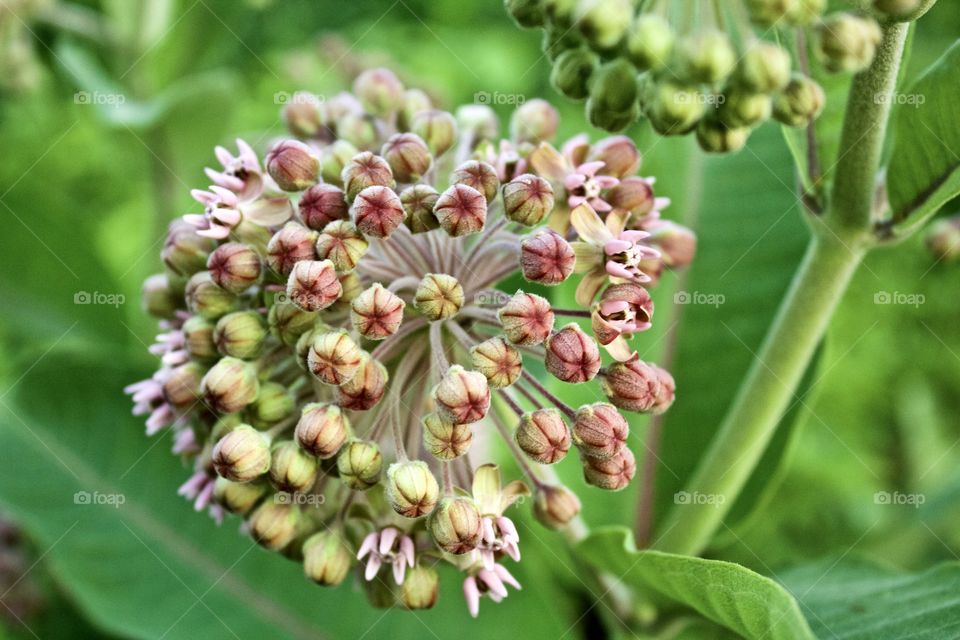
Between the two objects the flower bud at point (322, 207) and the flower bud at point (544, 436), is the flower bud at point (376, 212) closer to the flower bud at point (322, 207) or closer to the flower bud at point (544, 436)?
the flower bud at point (322, 207)

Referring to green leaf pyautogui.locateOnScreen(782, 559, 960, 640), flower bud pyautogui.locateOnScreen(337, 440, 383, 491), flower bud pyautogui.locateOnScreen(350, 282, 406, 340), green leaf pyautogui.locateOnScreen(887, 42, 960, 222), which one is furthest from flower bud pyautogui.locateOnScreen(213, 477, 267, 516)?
green leaf pyautogui.locateOnScreen(887, 42, 960, 222)

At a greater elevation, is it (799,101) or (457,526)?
(799,101)

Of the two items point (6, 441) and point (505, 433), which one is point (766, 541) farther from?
point (6, 441)

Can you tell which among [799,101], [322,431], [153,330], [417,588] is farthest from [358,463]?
[153,330]

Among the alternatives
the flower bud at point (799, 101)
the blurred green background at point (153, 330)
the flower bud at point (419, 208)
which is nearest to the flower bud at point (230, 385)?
the flower bud at point (419, 208)

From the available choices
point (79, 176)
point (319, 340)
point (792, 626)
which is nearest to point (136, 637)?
point (319, 340)

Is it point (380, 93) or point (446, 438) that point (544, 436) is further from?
point (380, 93)
